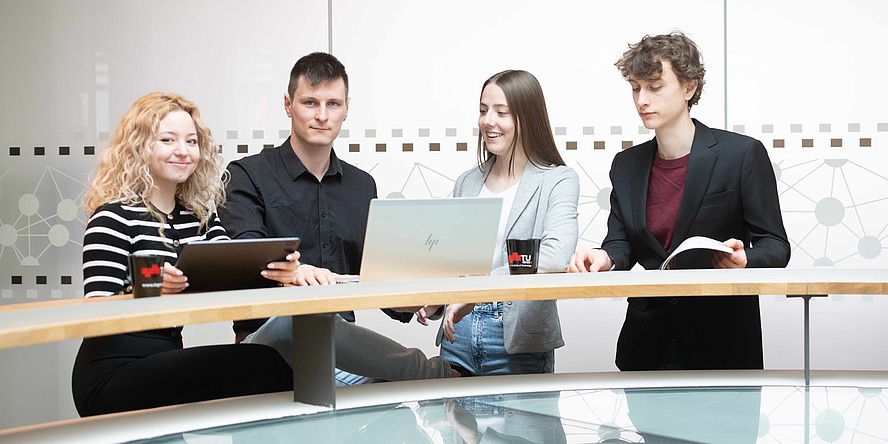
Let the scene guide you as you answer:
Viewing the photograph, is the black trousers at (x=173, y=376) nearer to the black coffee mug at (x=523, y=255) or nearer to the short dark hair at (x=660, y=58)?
the black coffee mug at (x=523, y=255)

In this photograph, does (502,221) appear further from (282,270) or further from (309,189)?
(282,270)

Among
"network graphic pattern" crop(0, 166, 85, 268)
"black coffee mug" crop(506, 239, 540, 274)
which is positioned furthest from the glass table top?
"network graphic pattern" crop(0, 166, 85, 268)

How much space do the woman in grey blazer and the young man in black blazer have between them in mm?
177

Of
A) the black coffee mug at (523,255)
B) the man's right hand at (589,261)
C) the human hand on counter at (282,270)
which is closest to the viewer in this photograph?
the human hand on counter at (282,270)

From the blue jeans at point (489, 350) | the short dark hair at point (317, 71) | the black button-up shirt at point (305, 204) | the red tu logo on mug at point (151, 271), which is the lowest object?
Result: the blue jeans at point (489, 350)

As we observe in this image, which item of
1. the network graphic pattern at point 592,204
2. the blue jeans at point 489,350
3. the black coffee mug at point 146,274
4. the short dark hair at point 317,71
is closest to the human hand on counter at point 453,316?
the blue jeans at point 489,350

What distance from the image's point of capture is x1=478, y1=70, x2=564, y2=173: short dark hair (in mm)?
3213

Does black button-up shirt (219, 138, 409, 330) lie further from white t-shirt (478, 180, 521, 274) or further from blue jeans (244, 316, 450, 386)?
blue jeans (244, 316, 450, 386)

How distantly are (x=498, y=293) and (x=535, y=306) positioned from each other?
2.85 ft

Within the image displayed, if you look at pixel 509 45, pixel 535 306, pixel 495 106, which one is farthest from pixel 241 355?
pixel 509 45

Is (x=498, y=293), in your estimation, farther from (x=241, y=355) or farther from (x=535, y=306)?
(x=535, y=306)

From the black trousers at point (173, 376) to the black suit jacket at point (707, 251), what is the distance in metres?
1.18

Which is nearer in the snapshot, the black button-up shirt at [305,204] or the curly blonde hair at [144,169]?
the curly blonde hair at [144,169]

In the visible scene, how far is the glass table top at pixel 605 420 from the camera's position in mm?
1767
